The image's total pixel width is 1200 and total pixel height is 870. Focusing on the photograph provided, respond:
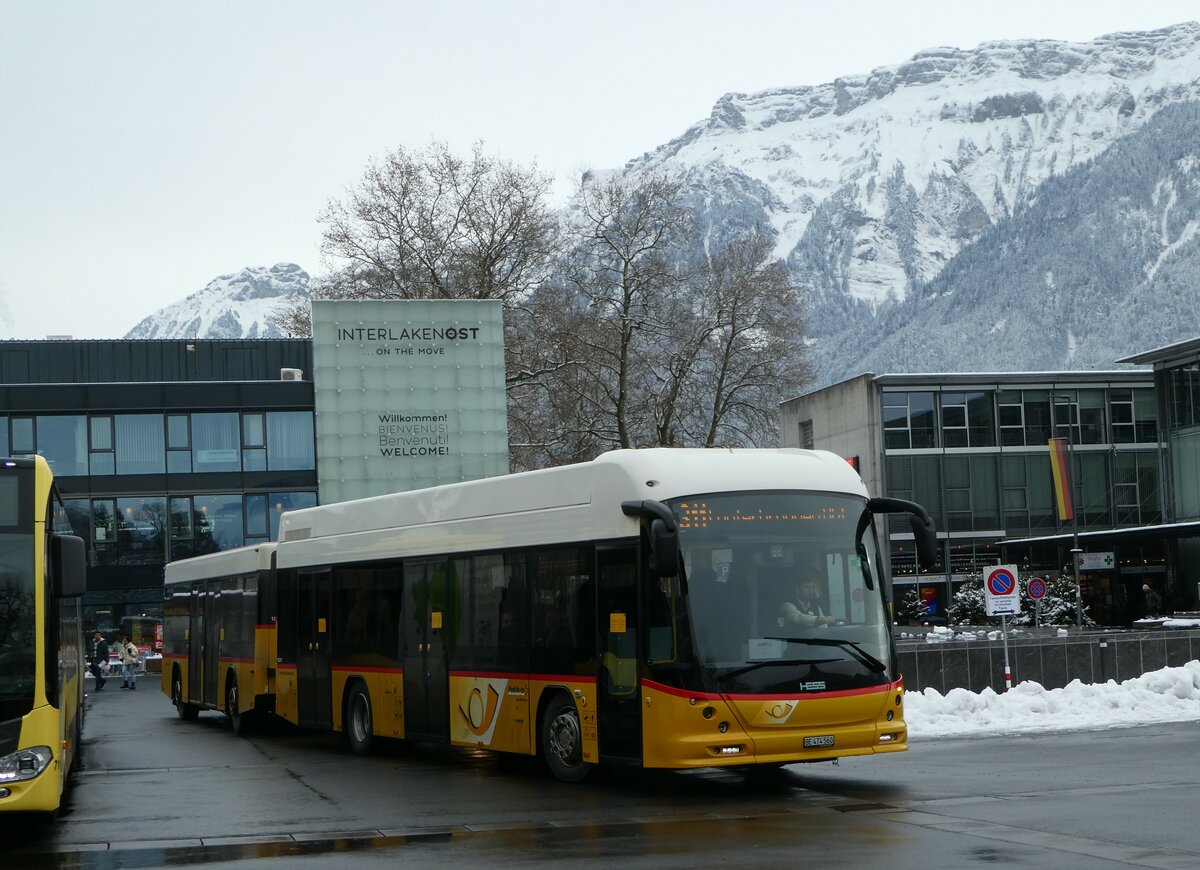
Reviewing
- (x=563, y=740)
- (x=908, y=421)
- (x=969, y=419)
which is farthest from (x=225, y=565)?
(x=969, y=419)

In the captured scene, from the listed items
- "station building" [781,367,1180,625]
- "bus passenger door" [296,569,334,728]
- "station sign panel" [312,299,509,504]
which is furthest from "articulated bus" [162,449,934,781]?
"station building" [781,367,1180,625]

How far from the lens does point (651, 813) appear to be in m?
13.5

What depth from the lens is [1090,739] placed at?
19281 mm

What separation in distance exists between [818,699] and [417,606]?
240 inches

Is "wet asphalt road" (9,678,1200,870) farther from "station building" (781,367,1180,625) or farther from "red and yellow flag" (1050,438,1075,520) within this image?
"station building" (781,367,1180,625)

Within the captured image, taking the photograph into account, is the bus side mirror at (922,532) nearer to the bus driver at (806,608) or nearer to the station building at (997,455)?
the bus driver at (806,608)

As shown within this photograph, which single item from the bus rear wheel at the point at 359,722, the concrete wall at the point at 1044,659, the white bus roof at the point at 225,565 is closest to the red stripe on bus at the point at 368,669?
the bus rear wheel at the point at 359,722

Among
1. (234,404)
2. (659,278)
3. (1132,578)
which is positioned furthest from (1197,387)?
(234,404)

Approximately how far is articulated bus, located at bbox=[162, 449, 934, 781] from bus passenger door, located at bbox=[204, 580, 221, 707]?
8.75 m

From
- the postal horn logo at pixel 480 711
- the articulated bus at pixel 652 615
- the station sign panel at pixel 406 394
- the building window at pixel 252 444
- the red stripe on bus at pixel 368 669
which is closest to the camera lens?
the articulated bus at pixel 652 615

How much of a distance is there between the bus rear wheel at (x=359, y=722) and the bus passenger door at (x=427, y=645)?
4.32 ft

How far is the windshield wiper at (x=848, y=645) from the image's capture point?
1438cm

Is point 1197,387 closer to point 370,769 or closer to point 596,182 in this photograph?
point 596,182

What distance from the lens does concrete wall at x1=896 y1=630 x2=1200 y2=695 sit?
83.3ft
